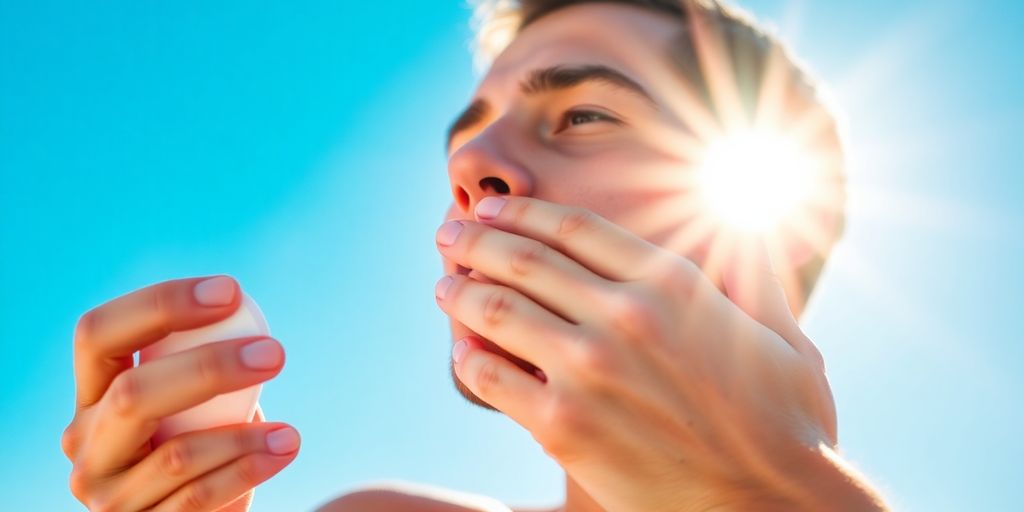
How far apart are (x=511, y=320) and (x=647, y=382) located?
378 millimetres

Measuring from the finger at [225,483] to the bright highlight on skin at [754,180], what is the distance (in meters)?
2.04

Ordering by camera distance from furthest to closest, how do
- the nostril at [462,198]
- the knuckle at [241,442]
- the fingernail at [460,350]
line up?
the nostril at [462,198], the fingernail at [460,350], the knuckle at [241,442]

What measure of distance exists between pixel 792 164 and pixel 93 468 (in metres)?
3.77

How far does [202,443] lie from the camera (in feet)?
5.61

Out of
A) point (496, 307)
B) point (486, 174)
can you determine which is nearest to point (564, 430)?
point (496, 307)

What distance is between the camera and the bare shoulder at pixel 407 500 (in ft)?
11.5

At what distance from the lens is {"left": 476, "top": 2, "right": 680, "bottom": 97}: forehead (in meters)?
3.00

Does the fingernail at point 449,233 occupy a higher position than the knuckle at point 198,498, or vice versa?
the fingernail at point 449,233

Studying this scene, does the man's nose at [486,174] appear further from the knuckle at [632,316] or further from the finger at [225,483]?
the finger at [225,483]

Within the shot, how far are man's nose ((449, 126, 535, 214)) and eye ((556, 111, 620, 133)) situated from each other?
1.44 ft

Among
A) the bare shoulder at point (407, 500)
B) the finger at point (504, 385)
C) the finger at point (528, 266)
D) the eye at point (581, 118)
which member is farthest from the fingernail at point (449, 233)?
the bare shoulder at point (407, 500)

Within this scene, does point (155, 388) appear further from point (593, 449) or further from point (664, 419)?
point (664, 419)

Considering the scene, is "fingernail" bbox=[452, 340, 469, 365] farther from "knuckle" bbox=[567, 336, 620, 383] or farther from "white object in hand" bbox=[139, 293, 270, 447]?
"white object in hand" bbox=[139, 293, 270, 447]

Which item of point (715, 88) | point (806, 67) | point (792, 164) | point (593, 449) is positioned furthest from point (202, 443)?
point (806, 67)
